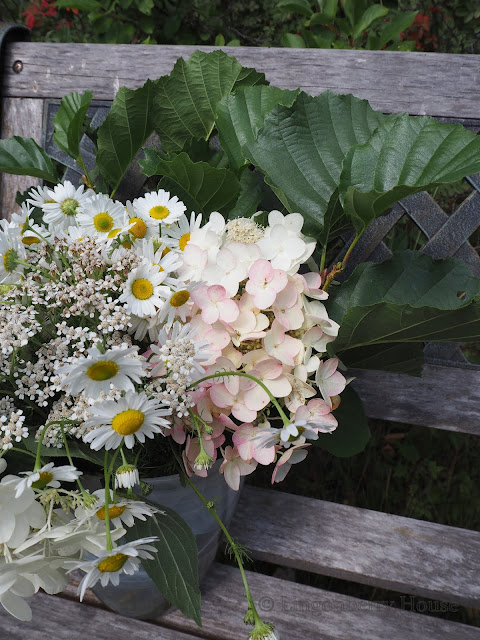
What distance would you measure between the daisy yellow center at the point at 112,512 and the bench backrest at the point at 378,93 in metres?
0.50

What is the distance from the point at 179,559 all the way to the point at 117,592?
0.21 meters

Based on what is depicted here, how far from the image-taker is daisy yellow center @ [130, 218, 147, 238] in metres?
0.54

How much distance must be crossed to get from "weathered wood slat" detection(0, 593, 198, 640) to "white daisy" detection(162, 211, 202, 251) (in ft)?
1.59

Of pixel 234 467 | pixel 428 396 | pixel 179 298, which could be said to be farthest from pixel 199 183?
pixel 428 396

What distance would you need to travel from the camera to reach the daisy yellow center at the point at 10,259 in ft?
1.69

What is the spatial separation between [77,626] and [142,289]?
50 centimetres

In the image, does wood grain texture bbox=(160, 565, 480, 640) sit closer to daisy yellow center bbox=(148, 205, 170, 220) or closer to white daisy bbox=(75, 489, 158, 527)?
white daisy bbox=(75, 489, 158, 527)

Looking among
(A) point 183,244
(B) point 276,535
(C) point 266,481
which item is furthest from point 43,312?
(C) point 266,481

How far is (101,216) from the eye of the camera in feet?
1.76

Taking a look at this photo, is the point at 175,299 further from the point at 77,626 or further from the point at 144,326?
the point at 77,626

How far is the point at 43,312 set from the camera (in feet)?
1.65

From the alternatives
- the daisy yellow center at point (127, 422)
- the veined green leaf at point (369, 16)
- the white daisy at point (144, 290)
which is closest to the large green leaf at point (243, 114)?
the white daisy at point (144, 290)

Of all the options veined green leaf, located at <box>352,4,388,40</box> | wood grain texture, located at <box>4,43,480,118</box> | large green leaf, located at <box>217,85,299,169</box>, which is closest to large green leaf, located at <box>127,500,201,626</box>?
large green leaf, located at <box>217,85,299,169</box>

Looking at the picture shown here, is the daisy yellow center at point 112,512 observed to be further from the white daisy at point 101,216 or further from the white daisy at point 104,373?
the white daisy at point 101,216
